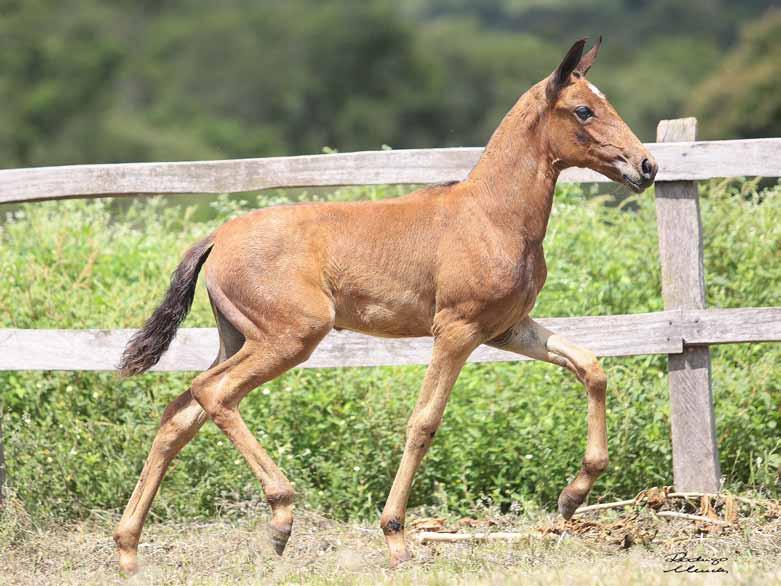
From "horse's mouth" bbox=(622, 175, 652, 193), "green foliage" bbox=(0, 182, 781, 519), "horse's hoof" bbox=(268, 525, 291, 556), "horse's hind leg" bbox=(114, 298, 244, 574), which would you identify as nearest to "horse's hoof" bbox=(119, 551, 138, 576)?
"horse's hind leg" bbox=(114, 298, 244, 574)

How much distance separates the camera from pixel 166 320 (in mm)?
5789

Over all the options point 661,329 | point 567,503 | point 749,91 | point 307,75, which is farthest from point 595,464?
point 307,75

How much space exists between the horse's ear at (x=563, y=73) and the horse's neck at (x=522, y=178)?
0.12 m

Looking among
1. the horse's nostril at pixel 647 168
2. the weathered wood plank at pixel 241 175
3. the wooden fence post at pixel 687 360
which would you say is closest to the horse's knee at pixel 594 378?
the horse's nostril at pixel 647 168

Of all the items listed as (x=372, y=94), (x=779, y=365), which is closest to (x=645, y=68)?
(x=372, y=94)

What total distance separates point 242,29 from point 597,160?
61.2 metres

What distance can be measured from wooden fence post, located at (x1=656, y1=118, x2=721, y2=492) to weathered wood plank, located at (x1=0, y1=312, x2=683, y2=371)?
0.17 meters

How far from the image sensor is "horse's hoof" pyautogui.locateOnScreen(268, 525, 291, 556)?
536cm

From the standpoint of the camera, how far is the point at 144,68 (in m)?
56.3

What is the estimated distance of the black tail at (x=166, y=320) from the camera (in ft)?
18.9

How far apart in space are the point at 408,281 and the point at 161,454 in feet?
4.83

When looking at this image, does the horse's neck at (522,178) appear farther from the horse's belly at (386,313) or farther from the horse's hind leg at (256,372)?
the horse's hind leg at (256,372)

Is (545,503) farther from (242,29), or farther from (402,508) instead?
(242,29)

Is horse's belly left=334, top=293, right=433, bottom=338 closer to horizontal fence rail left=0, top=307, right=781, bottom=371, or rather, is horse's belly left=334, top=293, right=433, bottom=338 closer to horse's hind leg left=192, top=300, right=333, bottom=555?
horse's hind leg left=192, top=300, right=333, bottom=555
